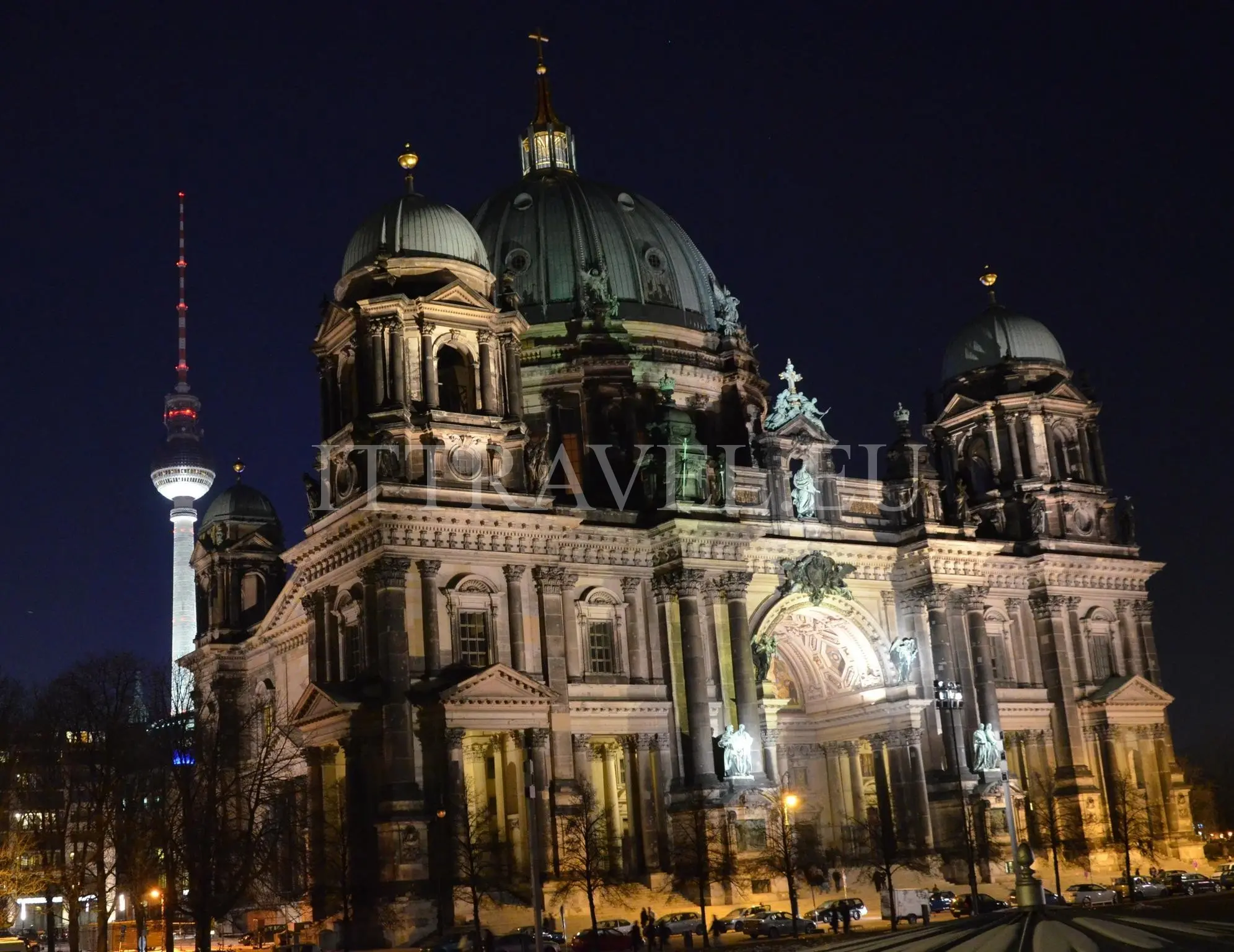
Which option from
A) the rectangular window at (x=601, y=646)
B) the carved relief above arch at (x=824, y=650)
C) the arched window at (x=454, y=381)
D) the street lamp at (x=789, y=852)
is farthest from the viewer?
the carved relief above arch at (x=824, y=650)

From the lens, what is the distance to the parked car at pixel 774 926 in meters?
57.8

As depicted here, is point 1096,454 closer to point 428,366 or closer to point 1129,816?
point 1129,816

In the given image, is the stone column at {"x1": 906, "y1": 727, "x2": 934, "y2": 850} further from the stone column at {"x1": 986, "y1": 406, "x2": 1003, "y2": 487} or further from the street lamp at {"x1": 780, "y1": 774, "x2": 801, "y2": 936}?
the stone column at {"x1": 986, "y1": 406, "x2": 1003, "y2": 487}

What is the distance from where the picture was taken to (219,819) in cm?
6309

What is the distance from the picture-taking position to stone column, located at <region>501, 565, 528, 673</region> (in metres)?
65.4

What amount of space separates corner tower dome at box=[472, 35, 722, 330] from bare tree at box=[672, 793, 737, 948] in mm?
28405

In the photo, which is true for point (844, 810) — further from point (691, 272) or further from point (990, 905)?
point (691, 272)

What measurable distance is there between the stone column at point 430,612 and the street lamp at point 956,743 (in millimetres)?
Answer: 19807

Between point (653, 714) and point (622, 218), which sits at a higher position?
point (622, 218)

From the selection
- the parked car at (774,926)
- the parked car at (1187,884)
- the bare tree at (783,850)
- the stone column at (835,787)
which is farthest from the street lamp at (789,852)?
the parked car at (1187,884)

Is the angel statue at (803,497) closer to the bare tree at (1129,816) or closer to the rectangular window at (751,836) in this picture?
the rectangular window at (751,836)

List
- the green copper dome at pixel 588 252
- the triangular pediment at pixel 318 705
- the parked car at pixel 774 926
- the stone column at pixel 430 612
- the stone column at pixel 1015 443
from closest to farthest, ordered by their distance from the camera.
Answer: the parked car at pixel 774 926 → the triangular pediment at pixel 318 705 → the stone column at pixel 430 612 → the stone column at pixel 1015 443 → the green copper dome at pixel 588 252

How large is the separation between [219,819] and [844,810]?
32.2 meters

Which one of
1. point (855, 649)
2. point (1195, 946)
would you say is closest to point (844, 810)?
point (855, 649)
